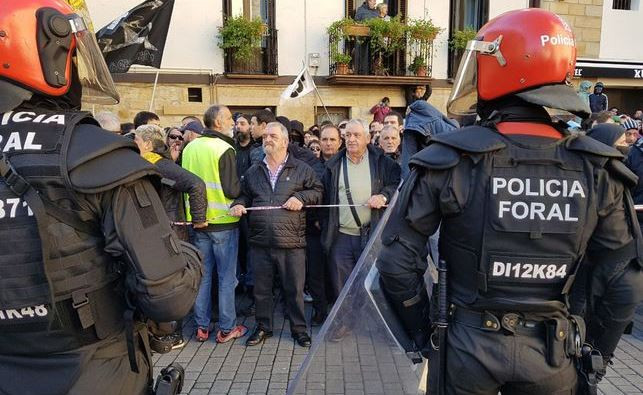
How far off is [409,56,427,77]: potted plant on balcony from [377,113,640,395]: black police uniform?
13.2 metres

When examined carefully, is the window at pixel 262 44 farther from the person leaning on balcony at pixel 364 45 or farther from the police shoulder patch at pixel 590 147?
the police shoulder patch at pixel 590 147

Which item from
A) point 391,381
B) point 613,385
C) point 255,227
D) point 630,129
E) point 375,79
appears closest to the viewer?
point 391,381

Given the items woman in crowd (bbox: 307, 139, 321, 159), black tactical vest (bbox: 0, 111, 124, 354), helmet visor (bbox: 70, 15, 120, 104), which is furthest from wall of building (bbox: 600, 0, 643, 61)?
black tactical vest (bbox: 0, 111, 124, 354)

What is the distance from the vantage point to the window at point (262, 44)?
43.7 ft

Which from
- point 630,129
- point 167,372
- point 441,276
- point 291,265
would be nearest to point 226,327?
point 291,265

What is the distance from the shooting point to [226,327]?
15.6 feet

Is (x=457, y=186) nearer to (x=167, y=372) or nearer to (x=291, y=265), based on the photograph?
(x=167, y=372)

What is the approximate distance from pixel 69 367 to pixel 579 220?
1.93 metres

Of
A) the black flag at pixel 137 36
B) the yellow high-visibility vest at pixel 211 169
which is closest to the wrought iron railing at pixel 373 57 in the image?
the black flag at pixel 137 36

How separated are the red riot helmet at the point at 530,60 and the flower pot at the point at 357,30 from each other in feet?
39.8

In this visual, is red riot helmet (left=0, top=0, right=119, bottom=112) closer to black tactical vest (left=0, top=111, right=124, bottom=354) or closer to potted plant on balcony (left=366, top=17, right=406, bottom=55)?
black tactical vest (left=0, top=111, right=124, bottom=354)

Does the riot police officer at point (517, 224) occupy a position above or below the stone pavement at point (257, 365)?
above

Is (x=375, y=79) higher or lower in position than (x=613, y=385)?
higher

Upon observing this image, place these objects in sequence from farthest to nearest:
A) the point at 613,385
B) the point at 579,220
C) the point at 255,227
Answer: the point at 255,227 → the point at 613,385 → the point at 579,220
